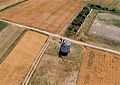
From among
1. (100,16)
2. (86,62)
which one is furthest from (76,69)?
(100,16)

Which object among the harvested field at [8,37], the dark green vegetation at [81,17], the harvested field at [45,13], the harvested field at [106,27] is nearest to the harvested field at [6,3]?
the harvested field at [45,13]

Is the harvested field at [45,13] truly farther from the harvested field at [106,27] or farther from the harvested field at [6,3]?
the harvested field at [106,27]

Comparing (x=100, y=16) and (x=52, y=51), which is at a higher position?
(x=52, y=51)

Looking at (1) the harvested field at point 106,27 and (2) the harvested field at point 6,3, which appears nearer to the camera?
(1) the harvested field at point 106,27

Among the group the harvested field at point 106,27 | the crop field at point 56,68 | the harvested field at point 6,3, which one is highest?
the crop field at point 56,68

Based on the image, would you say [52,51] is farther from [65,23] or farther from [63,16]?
[63,16]
